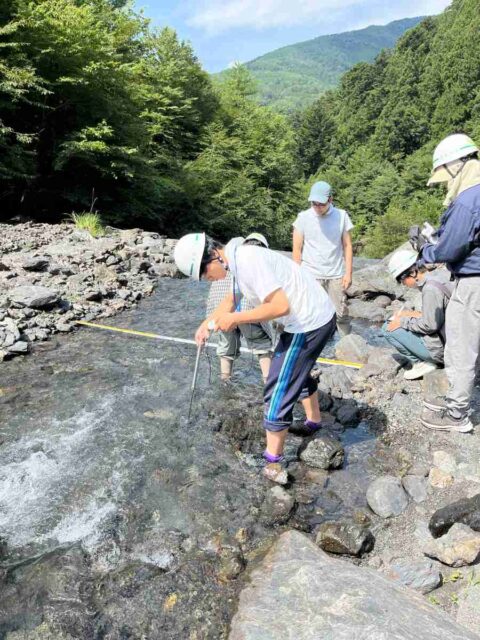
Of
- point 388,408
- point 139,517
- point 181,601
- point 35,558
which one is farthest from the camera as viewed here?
point 388,408

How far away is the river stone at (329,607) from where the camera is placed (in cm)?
245

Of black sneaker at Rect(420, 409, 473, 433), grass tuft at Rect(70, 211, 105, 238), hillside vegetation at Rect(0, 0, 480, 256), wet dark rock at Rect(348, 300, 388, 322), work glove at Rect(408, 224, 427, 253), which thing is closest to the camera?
black sneaker at Rect(420, 409, 473, 433)

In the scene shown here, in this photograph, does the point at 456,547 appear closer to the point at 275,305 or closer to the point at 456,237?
the point at 275,305

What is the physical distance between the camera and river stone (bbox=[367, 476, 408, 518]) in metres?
3.92

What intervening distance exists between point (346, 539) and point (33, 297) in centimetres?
715

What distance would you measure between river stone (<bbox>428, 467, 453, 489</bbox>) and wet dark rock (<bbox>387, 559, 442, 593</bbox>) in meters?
0.98

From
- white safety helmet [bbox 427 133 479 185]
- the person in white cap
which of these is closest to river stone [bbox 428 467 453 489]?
white safety helmet [bbox 427 133 479 185]

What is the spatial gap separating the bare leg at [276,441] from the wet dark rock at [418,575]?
1.32 m

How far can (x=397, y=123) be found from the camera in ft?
200

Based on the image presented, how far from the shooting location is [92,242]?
13.8 metres

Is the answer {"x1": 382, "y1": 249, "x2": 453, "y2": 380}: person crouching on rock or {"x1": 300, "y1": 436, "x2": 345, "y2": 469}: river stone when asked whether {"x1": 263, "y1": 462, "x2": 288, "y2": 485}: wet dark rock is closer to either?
{"x1": 300, "y1": 436, "x2": 345, "y2": 469}: river stone

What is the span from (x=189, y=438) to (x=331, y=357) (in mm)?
3040

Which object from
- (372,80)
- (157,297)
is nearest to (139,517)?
(157,297)

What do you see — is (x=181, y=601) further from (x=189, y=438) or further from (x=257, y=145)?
(x=257, y=145)
